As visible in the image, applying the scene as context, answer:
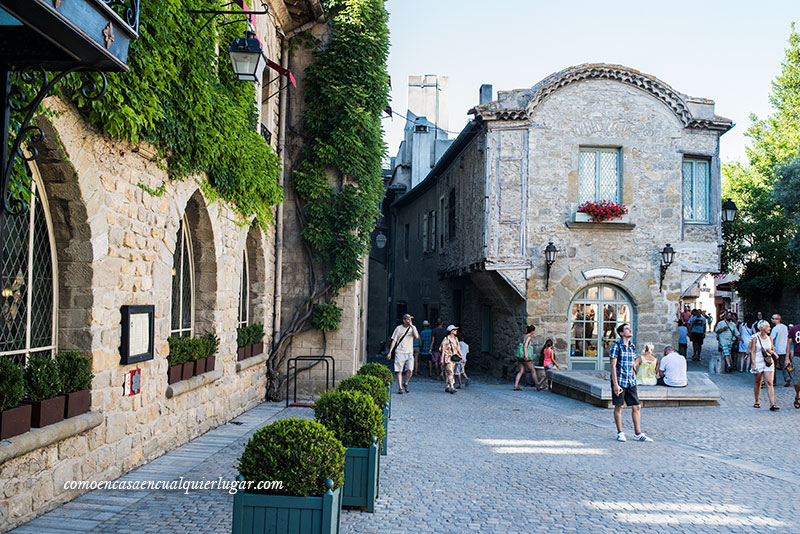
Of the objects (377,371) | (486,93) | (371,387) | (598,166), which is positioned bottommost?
(377,371)

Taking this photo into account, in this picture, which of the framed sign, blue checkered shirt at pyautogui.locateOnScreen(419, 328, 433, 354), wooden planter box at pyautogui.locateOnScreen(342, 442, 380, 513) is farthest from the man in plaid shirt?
blue checkered shirt at pyautogui.locateOnScreen(419, 328, 433, 354)

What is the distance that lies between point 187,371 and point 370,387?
236cm

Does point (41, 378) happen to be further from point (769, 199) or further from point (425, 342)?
point (769, 199)

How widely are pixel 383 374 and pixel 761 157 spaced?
73.3ft

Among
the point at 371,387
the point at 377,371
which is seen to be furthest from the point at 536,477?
the point at 377,371

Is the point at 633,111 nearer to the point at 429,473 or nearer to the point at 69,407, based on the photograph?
the point at 429,473

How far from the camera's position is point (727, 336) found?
19.3m

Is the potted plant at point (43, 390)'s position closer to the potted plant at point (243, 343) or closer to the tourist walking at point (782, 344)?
the potted plant at point (243, 343)

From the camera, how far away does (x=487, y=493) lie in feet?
21.5

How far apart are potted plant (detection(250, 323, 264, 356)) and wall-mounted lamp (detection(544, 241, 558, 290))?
23.1 ft

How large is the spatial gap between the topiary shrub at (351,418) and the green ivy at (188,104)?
9.25ft

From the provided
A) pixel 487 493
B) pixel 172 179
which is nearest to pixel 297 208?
pixel 172 179

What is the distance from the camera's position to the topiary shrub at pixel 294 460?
417cm

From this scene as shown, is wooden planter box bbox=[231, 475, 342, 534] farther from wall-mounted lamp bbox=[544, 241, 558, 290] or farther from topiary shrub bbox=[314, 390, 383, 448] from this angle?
wall-mounted lamp bbox=[544, 241, 558, 290]
